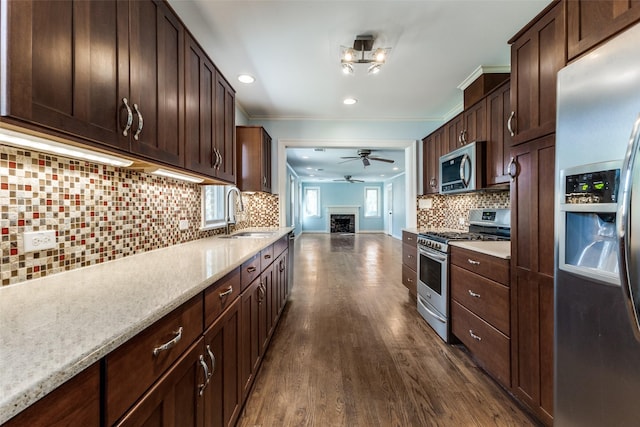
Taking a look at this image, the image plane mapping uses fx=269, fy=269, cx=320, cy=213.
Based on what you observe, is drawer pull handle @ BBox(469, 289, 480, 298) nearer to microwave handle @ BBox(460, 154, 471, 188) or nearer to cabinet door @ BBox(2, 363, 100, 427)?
microwave handle @ BBox(460, 154, 471, 188)

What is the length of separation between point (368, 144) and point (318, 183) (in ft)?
27.2

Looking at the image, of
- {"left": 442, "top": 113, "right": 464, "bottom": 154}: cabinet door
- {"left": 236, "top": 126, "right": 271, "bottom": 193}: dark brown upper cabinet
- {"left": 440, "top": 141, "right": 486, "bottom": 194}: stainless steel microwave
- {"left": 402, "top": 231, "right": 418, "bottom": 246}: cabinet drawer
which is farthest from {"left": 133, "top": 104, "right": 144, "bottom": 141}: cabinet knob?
{"left": 442, "top": 113, "right": 464, "bottom": 154}: cabinet door

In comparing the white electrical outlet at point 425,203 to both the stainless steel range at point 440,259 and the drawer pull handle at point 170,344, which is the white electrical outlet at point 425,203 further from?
the drawer pull handle at point 170,344

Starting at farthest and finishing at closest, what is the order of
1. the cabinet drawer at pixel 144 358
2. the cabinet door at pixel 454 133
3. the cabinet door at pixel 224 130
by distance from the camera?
the cabinet door at pixel 454 133, the cabinet door at pixel 224 130, the cabinet drawer at pixel 144 358

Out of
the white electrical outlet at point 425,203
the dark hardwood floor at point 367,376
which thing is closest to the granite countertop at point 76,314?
the dark hardwood floor at point 367,376

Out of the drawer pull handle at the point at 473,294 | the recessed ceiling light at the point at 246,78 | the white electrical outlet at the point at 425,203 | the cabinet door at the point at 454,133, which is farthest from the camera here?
the white electrical outlet at the point at 425,203

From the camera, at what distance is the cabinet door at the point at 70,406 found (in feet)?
1.42

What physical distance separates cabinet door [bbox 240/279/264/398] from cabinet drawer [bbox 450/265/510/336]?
5.21 ft

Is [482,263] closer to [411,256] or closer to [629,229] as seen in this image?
[629,229]

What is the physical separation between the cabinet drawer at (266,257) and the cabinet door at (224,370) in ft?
1.97

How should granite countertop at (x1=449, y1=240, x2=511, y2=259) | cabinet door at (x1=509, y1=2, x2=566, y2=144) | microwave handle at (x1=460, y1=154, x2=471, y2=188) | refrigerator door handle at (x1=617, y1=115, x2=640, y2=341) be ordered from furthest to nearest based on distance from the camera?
microwave handle at (x1=460, y1=154, x2=471, y2=188) → granite countertop at (x1=449, y1=240, x2=511, y2=259) → cabinet door at (x1=509, y1=2, x2=566, y2=144) → refrigerator door handle at (x1=617, y1=115, x2=640, y2=341)

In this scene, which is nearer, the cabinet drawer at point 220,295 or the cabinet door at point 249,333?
the cabinet drawer at point 220,295

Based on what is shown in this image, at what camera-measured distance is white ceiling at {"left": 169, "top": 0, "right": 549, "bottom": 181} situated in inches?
Answer: 73.8

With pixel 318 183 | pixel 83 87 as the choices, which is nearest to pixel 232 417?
pixel 83 87
